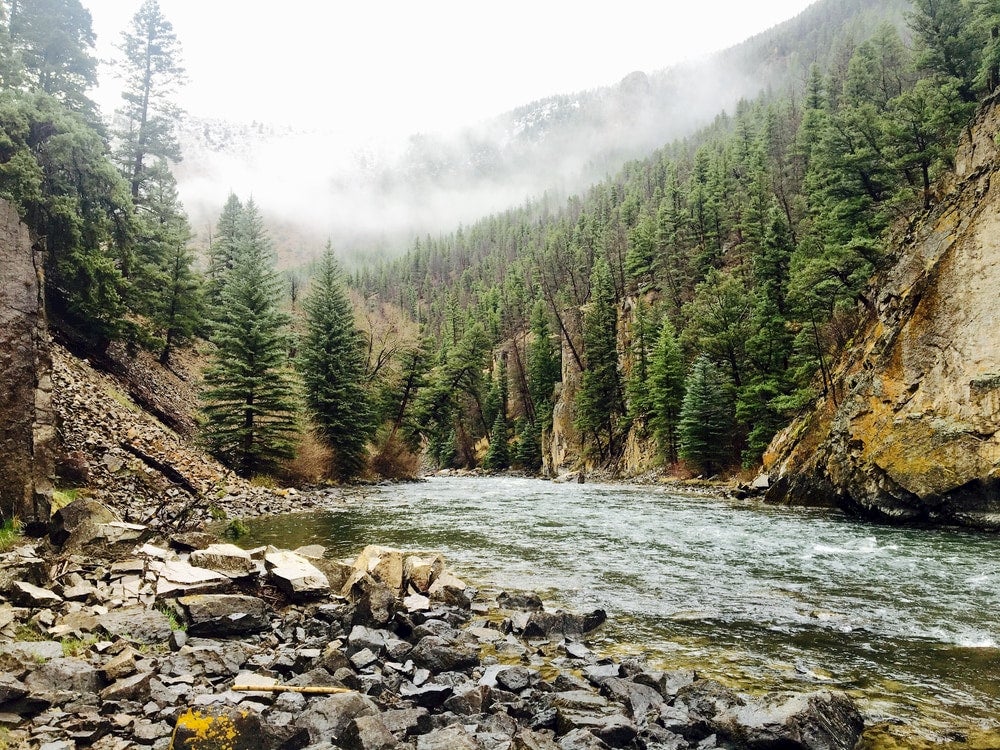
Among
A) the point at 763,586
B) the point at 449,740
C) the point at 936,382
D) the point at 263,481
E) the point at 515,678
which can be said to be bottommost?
the point at 263,481

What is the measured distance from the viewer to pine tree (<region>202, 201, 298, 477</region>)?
91.5 ft

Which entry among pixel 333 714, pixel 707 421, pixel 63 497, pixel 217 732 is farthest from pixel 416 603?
pixel 707 421

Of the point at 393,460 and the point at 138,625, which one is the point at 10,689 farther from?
the point at 393,460

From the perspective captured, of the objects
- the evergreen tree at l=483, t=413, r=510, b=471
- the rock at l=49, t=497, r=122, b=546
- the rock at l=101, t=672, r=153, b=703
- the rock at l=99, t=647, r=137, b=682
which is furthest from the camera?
the evergreen tree at l=483, t=413, r=510, b=471

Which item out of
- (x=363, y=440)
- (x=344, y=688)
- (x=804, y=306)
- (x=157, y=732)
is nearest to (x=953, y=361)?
(x=804, y=306)

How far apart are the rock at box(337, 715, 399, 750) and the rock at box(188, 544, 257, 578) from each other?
5527 millimetres

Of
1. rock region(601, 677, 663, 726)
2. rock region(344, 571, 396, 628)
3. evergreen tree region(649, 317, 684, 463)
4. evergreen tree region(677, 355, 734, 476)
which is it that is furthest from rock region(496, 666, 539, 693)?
evergreen tree region(649, 317, 684, 463)

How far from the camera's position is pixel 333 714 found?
569 centimetres

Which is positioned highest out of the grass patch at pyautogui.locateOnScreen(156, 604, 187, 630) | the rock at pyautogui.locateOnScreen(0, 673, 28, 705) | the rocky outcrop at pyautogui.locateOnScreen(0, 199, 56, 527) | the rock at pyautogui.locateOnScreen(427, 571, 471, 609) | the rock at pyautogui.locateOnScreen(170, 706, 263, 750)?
the rocky outcrop at pyautogui.locateOnScreen(0, 199, 56, 527)

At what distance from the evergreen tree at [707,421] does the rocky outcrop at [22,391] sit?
3861 cm

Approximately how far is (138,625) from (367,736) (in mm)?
4317

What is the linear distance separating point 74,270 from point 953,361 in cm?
3251

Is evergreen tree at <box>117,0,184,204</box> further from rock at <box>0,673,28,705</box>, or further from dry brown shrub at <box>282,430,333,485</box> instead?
rock at <box>0,673,28,705</box>

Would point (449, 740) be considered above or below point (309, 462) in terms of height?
above
